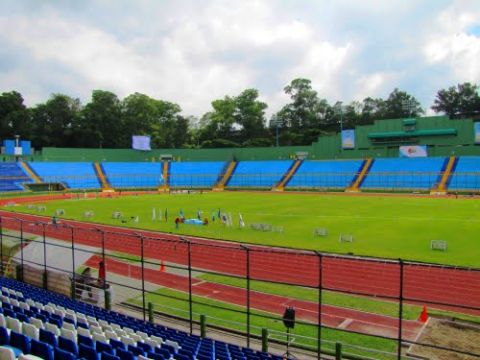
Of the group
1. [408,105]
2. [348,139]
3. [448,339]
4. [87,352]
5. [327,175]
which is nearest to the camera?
[87,352]

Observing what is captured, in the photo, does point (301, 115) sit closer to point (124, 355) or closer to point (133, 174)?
point (133, 174)

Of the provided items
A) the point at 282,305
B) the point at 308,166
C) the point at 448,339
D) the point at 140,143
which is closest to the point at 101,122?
the point at 140,143

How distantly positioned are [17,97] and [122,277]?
104m

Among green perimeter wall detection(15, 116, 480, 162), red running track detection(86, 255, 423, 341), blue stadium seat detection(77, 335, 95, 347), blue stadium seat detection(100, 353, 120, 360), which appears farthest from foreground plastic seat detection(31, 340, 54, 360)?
green perimeter wall detection(15, 116, 480, 162)

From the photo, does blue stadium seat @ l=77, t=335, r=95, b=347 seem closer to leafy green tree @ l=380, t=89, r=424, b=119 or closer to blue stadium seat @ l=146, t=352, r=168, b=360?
blue stadium seat @ l=146, t=352, r=168, b=360

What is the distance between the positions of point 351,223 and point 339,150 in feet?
173

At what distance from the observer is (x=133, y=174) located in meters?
91.2

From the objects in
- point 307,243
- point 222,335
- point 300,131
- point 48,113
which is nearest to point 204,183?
point 300,131

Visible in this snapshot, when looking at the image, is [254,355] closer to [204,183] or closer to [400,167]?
[400,167]

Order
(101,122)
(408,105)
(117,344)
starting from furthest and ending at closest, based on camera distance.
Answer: (101,122), (408,105), (117,344)

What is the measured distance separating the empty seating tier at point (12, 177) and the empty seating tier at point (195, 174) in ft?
91.7

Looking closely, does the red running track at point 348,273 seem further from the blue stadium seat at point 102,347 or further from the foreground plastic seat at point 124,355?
the foreground plastic seat at point 124,355

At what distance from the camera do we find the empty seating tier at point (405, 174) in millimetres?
71188

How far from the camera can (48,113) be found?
112438 millimetres
